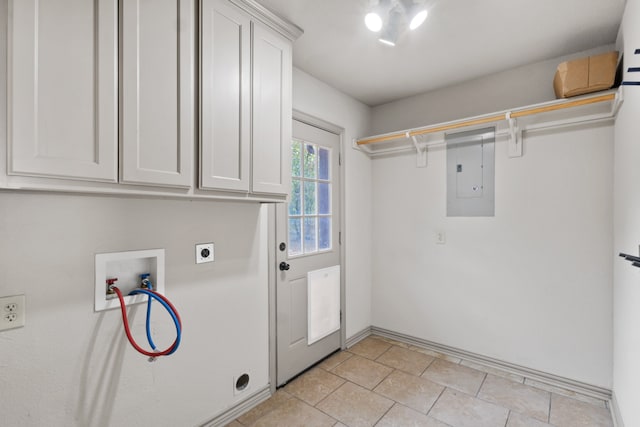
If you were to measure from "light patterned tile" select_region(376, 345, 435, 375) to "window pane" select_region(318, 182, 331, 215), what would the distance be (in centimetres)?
142

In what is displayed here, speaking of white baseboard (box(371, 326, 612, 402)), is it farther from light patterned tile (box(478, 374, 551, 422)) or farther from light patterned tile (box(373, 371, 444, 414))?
light patterned tile (box(373, 371, 444, 414))

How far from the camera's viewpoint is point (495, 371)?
8.16ft

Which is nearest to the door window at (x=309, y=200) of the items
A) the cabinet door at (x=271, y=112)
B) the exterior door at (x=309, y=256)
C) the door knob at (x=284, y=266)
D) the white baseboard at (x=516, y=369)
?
the exterior door at (x=309, y=256)

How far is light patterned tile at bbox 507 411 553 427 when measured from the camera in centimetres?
186

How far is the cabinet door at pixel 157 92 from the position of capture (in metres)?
1.19

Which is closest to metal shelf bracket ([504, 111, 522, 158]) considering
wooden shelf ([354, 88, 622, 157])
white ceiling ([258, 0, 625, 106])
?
wooden shelf ([354, 88, 622, 157])

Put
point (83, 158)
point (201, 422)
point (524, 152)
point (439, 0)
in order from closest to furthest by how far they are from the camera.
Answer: point (83, 158)
point (439, 0)
point (201, 422)
point (524, 152)

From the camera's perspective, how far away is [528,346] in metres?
2.39

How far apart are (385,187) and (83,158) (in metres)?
2.60

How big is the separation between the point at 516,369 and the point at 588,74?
2206 millimetres

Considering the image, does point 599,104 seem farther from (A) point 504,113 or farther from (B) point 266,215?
(B) point 266,215

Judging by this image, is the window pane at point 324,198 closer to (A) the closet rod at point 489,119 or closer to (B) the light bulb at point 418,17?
(A) the closet rod at point 489,119

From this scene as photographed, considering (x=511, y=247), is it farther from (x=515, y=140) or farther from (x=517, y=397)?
(x=517, y=397)

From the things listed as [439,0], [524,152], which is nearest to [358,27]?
[439,0]
